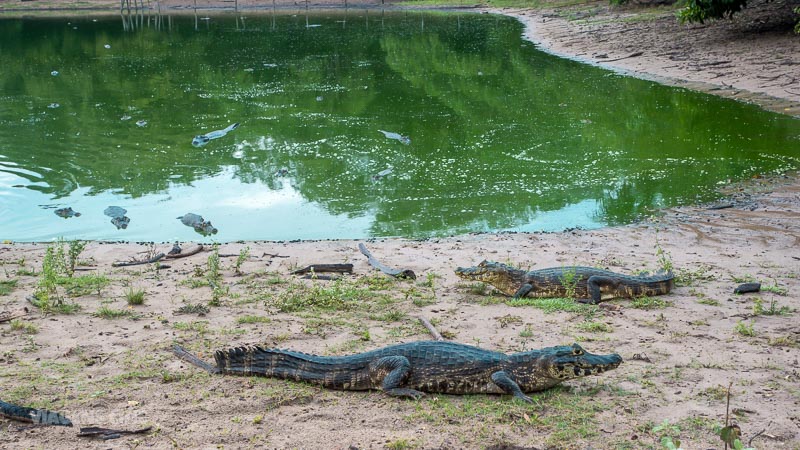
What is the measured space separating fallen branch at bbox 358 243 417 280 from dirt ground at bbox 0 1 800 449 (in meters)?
0.08

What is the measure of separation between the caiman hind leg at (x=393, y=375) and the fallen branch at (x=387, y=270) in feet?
7.34

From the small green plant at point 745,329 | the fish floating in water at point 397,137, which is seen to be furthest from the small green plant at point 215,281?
the fish floating in water at point 397,137

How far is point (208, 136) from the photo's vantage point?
12.9m

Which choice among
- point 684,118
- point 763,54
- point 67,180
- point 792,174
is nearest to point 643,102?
point 684,118

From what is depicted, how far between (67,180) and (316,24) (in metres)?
23.4

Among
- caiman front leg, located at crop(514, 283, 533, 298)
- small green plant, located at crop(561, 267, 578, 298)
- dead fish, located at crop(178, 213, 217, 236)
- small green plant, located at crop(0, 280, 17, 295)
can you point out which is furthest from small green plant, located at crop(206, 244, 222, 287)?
small green plant, located at crop(561, 267, 578, 298)

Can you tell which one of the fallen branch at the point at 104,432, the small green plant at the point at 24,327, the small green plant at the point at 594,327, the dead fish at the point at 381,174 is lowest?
the dead fish at the point at 381,174

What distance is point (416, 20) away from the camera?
3278 cm

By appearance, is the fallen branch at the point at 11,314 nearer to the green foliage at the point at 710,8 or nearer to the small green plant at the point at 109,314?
the small green plant at the point at 109,314

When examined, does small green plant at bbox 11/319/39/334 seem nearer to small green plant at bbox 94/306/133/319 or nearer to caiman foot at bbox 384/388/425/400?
small green plant at bbox 94/306/133/319

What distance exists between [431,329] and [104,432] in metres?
2.10

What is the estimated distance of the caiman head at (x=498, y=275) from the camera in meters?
6.16

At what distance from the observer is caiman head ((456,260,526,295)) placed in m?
6.16

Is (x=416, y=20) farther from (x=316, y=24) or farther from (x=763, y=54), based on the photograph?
(x=763, y=54)
